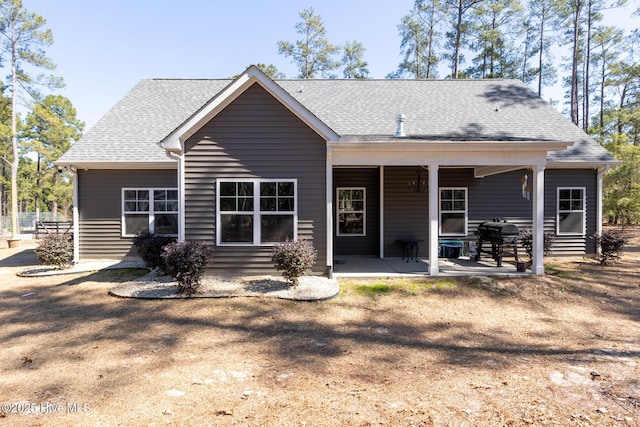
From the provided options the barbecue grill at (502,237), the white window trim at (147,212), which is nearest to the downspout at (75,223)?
the white window trim at (147,212)

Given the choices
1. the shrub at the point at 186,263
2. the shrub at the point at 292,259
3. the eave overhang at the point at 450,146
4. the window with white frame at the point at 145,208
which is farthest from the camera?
the window with white frame at the point at 145,208

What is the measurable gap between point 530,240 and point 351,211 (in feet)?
17.0

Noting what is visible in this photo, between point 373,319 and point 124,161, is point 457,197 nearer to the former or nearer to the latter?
point 373,319

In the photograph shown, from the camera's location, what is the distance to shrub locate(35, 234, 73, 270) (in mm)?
8878

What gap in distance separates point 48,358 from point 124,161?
6.79 m

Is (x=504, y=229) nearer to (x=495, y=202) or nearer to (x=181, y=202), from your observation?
(x=495, y=202)

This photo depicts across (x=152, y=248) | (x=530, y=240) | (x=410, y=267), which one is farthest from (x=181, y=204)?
(x=530, y=240)

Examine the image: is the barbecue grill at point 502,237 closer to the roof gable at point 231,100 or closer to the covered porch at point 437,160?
the covered porch at point 437,160

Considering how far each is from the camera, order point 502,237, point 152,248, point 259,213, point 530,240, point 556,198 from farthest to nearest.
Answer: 1. point 556,198
2. point 530,240
3. point 502,237
4. point 259,213
5. point 152,248

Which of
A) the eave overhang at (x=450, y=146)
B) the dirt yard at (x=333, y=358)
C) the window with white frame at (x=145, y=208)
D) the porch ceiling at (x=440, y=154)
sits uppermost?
the eave overhang at (x=450, y=146)

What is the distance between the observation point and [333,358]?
4.08 meters

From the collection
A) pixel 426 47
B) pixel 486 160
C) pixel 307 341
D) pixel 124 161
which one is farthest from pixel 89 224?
pixel 426 47

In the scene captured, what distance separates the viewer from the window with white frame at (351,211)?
10898 mm

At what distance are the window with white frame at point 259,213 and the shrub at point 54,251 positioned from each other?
4831 millimetres
